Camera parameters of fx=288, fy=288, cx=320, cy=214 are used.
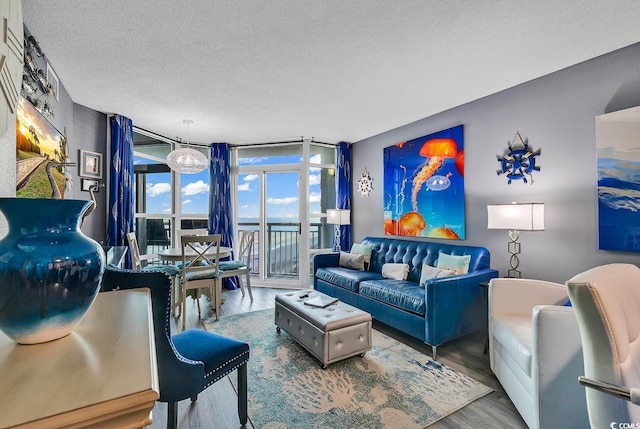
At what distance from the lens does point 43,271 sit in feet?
2.14

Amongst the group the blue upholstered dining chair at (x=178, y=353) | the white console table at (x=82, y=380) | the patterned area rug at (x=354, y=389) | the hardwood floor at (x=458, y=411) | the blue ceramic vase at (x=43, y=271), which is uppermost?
the blue ceramic vase at (x=43, y=271)

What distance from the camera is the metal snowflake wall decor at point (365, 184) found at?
4.82 metres

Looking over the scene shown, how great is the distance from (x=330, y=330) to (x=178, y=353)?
Answer: 1.19 meters

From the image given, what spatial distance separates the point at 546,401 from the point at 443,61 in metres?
2.42

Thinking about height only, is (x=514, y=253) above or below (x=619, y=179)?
below

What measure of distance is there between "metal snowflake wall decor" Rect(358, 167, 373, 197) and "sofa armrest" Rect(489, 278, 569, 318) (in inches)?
109

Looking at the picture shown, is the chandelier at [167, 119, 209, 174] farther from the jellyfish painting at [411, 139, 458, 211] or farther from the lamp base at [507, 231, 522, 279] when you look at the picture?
the lamp base at [507, 231, 522, 279]

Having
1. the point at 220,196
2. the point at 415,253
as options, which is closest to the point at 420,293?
the point at 415,253

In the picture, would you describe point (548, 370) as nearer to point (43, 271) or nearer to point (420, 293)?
point (420, 293)

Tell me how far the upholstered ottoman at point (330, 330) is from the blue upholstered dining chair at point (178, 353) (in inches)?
29.5

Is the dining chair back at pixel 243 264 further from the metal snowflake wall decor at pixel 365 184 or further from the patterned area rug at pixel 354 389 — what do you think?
A: the metal snowflake wall decor at pixel 365 184

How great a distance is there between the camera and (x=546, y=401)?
1515mm

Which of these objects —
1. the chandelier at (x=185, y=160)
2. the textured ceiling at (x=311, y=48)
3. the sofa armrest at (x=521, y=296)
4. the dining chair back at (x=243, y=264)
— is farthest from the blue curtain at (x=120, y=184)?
the sofa armrest at (x=521, y=296)

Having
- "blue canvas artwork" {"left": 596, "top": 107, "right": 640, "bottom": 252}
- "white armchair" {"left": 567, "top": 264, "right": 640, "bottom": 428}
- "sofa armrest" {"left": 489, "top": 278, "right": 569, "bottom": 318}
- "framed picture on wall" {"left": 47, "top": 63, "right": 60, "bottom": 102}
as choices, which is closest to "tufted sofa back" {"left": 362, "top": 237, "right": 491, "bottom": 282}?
"sofa armrest" {"left": 489, "top": 278, "right": 569, "bottom": 318}
